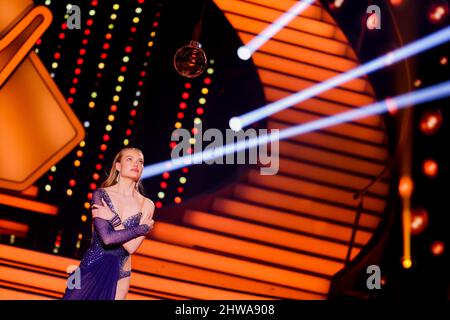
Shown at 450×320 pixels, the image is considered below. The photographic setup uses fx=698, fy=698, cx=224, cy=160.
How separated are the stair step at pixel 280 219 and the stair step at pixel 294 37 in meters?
2.17

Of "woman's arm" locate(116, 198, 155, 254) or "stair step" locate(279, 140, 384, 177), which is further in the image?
"stair step" locate(279, 140, 384, 177)

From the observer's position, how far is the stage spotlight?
622 centimetres

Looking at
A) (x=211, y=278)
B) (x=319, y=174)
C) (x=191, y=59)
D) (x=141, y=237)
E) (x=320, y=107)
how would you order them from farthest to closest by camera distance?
(x=320, y=107), (x=319, y=174), (x=211, y=278), (x=191, y=59), (x=141, y=237)

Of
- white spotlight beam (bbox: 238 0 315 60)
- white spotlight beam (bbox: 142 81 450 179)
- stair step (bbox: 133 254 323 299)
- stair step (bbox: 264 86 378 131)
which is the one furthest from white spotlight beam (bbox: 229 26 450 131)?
stair step (bbox: 133 254 323 299)

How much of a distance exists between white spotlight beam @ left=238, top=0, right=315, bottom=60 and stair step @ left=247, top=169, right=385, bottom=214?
137 cm

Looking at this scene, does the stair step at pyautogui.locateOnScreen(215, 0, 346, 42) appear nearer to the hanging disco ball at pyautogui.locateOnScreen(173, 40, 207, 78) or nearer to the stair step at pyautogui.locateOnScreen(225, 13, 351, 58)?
the stair step at pyautogui.locateOnScreen(225, 13, 351, 58)

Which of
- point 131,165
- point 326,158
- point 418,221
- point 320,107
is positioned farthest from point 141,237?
point 320,107

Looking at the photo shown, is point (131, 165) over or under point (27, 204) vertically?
under

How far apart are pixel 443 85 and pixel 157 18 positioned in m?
2.85

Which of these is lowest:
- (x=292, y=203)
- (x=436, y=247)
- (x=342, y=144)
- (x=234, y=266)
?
(x=234, y=266)

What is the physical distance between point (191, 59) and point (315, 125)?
2.14m

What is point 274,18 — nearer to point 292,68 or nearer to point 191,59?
point 292,68

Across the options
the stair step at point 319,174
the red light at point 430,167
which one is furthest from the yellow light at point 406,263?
the stair step at point 319,174

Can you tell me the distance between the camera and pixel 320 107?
7414 millimetres
